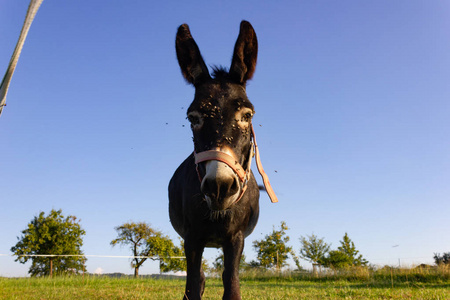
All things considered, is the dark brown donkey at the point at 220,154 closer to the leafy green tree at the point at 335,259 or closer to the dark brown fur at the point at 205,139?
the dark brown fur at the point at 205,139

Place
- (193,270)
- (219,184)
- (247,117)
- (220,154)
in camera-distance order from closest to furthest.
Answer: (219,184) < (220,154) < (247,117) < (193,270)

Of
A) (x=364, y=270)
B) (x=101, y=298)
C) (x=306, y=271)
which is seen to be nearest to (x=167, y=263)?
(x=306, y=271)

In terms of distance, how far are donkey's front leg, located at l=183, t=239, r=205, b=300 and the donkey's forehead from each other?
5.67 ft

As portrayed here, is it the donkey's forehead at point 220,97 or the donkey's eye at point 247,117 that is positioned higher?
the donkey's forehead at point 220,97

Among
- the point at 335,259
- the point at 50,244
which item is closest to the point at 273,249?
the point at 335,259

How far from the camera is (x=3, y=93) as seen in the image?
2205 mm

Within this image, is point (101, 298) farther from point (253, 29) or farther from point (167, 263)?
point (167, 263)

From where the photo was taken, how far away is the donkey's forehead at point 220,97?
3.44 m

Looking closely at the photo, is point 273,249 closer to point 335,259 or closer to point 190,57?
point 335,259

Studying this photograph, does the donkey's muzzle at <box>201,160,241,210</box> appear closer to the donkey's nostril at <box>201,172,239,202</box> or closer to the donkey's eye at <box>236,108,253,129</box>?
the donkey's nostril at <box>201,172,239,202</box>

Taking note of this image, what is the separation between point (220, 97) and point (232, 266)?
6.52 ft

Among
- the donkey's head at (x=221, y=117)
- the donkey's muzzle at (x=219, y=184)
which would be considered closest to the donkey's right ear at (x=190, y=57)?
the donkey's head at (x=221, y=117)

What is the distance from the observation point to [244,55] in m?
4.05

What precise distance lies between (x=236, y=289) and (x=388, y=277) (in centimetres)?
1748
